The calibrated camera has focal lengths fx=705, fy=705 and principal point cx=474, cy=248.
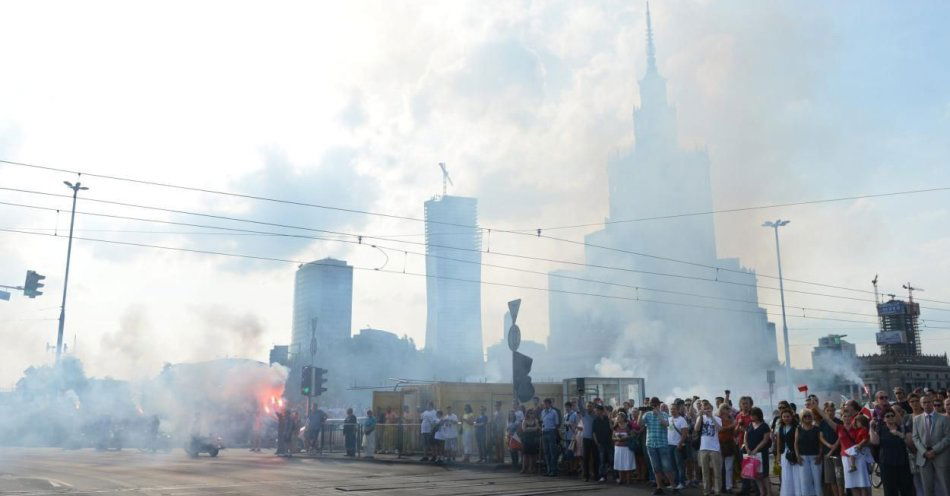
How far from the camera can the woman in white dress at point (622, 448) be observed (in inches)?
611

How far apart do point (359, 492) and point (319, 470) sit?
5.95m

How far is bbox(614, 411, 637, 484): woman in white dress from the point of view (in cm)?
1553

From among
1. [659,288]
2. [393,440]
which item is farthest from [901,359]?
[393,440]

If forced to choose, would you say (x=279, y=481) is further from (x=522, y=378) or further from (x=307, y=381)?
(x=307, y=381)

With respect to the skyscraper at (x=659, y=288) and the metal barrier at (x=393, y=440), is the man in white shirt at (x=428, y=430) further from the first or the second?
the skyscraper at (x=659, y=288)

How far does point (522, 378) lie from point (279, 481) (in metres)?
6.06

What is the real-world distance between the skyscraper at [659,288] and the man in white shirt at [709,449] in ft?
245

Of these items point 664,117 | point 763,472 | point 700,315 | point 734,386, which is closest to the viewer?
point 763,472

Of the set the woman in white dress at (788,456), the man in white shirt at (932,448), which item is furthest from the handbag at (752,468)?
the man in white shirt at (932,448)

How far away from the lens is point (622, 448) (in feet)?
51.8

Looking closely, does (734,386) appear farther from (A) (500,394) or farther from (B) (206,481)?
(B) (206,481)

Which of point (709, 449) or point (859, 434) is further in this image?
point (709, 449)

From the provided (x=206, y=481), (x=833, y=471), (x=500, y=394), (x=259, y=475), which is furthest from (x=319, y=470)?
(x=833, y=471)

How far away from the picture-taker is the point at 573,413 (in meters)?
18.1
